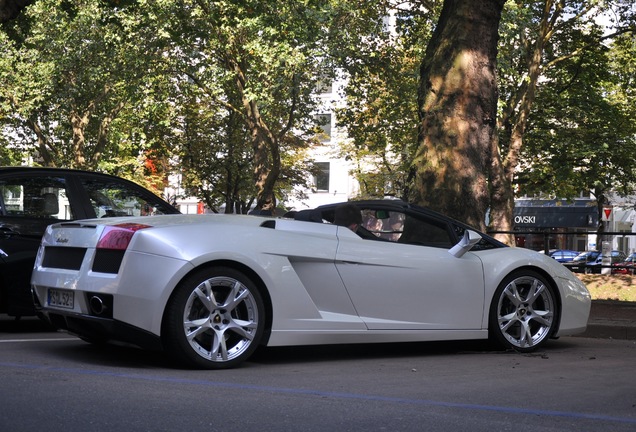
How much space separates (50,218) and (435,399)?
4.95 metres

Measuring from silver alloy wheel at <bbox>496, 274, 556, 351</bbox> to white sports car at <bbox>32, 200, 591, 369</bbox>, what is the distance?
0.01 metres

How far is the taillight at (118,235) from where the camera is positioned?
23.2 feet

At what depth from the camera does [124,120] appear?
40844 millimetres

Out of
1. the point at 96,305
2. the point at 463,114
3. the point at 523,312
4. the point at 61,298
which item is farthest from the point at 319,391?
the point at 463,114

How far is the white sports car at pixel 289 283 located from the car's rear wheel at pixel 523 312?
1 centimetres

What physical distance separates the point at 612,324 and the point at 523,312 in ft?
8.69

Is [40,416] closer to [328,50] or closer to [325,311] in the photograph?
[325,311]

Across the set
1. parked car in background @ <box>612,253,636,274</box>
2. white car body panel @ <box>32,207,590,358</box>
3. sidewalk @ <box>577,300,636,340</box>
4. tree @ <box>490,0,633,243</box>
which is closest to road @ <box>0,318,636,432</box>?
white car body panel @ <box>32,207,590,358</box>

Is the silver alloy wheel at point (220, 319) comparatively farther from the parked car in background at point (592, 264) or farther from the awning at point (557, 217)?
the awning at point (557, 217)

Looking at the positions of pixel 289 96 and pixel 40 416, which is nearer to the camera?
pixel 40 416

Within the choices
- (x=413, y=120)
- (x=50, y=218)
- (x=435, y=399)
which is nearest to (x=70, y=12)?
(x=50, y=218)

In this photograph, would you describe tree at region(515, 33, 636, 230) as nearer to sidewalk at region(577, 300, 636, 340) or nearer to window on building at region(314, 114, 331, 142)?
window on building at region(314, 114, 331, 142)

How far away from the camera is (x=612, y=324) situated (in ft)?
36.3

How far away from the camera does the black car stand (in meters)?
9.28
